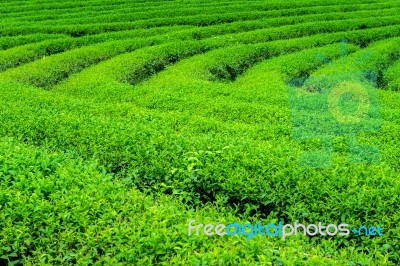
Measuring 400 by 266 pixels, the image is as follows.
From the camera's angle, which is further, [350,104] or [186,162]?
[350,104]

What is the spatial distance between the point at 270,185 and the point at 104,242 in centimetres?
255

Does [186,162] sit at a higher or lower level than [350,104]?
higher


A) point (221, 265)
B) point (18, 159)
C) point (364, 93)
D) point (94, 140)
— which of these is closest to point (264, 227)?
point (221, 265)

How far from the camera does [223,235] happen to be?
5012 mm

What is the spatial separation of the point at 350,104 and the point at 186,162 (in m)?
5.79

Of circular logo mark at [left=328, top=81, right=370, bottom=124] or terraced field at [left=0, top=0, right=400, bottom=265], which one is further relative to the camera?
circular logo mark at [left=328, top=81, right=370, bottom=124]

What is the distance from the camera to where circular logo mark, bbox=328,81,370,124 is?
10023mm

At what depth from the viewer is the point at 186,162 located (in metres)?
7.14

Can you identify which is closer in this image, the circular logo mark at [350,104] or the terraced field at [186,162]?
the terraced field at [186,162]

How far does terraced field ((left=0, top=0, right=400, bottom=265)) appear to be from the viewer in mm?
4938

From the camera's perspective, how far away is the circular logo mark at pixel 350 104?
→ 32.9 ft

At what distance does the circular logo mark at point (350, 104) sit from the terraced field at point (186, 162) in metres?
0.30

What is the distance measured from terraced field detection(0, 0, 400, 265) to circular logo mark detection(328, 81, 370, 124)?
0.98ft

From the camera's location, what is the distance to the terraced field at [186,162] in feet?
16.2
